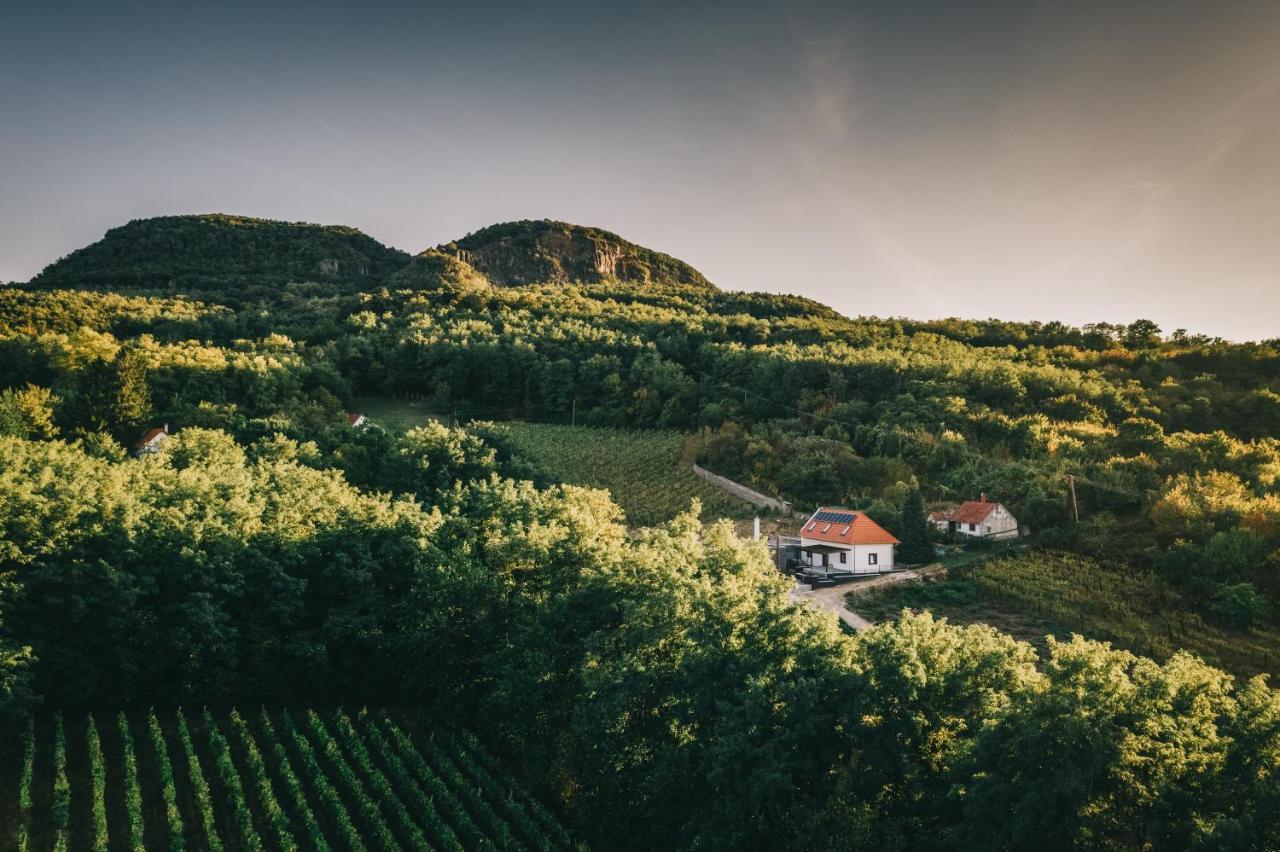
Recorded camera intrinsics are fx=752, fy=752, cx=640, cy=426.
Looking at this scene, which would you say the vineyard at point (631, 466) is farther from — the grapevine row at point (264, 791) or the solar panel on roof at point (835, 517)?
the grapevine row at point (264, 791)

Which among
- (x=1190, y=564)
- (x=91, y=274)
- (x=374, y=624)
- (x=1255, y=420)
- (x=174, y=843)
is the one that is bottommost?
(x=174, y=843)

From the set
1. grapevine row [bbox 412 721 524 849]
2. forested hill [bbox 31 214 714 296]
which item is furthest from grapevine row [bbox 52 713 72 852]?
forested hill [bbox 31 214 714 296]

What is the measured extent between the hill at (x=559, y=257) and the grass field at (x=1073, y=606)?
110 meters

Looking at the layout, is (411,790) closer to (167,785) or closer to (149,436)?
(167,785)

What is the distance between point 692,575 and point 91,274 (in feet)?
365

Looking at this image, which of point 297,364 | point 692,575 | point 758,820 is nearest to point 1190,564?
point 692,575

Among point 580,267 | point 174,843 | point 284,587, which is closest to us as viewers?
point 174,843

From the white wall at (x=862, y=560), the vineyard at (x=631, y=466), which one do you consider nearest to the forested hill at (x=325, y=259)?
the vineyard at (x=631, y=466)

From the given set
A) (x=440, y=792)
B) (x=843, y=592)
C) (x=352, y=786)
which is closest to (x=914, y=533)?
Result: (x=843, y=592)

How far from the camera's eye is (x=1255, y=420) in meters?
50.1

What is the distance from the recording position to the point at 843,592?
32406 mm

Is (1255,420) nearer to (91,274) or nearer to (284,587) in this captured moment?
(284,587)

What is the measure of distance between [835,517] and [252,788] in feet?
88.7

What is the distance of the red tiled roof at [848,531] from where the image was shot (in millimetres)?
35531
